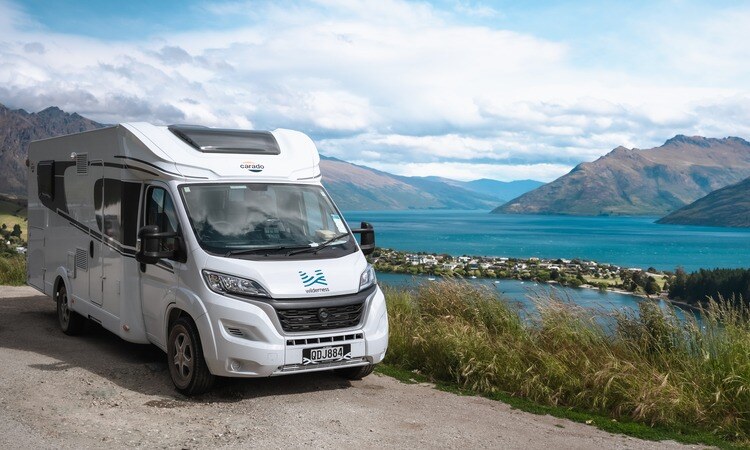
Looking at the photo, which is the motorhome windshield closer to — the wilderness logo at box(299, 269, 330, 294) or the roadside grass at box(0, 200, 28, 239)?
the wilderness logo at box(299, 269, 330, 294)

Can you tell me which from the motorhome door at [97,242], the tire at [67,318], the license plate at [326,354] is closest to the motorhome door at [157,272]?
the motorhome door at [97,242]

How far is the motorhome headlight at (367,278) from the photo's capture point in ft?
25.6

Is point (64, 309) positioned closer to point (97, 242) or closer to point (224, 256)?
point (97, 242)

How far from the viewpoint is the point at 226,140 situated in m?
Answer: 8.49

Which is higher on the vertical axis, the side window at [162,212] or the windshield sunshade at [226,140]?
the windshield sunshade at [226,140]

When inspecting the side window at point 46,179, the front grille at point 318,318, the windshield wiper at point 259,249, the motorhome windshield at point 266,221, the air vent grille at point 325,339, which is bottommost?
the air vent grille at point 325,339

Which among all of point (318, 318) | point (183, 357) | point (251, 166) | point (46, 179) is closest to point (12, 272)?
point (46, 179)

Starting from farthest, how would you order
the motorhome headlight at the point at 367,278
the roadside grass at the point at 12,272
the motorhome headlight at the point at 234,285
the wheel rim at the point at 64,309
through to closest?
the roadside grass at the point at 12,272 < the wheel rim at the point at 64,309 < the motorhome headlight at the point at 367,278 < the motorhome headlight at the point at 234,285

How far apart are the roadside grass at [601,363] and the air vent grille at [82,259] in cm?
437

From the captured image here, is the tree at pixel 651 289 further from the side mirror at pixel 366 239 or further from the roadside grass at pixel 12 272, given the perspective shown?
the roadside grass at pixel 12 272

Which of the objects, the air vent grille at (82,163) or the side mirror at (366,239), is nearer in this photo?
the side mirror at (366,239)

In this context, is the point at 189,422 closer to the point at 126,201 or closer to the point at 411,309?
the point at 126,201

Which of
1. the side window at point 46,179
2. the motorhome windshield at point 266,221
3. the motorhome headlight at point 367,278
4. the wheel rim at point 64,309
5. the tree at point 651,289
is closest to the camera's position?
the motorhome windshield at point 266,221

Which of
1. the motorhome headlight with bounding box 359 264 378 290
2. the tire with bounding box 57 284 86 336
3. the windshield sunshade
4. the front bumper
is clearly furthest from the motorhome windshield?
the tire with bounding box 57 284 86 336
